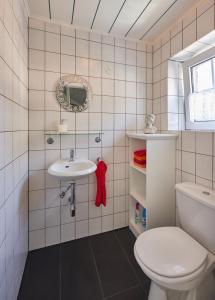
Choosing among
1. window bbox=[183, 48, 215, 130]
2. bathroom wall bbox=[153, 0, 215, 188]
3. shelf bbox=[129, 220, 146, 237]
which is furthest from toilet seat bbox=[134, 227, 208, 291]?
A: window bbox=[183, 48, 215, 130]

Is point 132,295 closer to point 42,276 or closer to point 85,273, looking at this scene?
point 85,273

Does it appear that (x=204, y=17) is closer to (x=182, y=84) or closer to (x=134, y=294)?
(x=182, y=84)

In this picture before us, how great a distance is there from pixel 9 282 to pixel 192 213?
1.29 m

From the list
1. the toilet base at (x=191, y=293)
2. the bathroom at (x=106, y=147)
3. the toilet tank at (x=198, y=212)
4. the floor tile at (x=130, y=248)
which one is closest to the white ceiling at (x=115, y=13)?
the bathroom at (x=106, y=147)

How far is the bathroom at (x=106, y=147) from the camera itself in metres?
1.08

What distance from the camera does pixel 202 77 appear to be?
1.55 metres

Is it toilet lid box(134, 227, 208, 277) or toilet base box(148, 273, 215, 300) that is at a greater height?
toilet lid box(134, 227, 208, 277)

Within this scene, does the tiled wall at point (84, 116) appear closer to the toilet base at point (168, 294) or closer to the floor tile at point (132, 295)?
the floor tile at point (132, 295)

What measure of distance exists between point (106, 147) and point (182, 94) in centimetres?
101

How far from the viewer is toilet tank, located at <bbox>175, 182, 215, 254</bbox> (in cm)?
107

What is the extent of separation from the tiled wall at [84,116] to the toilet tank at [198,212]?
2.47 feet

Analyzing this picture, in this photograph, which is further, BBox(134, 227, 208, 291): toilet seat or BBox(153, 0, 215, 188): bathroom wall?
BBox(153, 0, 215, 188): bathroom wall

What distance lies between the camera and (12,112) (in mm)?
1045

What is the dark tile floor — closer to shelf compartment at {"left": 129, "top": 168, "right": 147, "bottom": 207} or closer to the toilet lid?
the toilet lid
